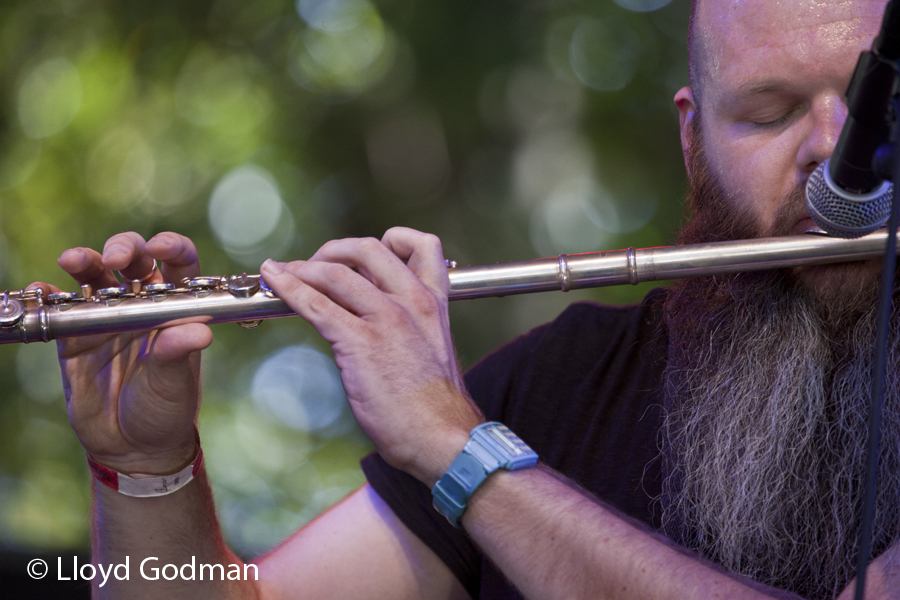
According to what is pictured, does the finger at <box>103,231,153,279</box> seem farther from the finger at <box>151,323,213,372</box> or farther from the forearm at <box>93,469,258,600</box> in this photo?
the forearm at <box>93,469,258,600</box>

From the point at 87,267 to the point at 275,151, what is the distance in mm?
1487

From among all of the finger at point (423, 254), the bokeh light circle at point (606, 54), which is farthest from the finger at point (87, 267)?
the bokeh light circle at point (606, 54)

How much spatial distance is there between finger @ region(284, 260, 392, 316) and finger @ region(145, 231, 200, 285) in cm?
29

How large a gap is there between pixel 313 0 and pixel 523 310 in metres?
1.34

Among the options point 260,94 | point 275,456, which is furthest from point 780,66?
point 275,456

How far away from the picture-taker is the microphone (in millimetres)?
795

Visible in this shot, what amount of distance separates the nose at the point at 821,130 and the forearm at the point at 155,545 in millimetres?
1268

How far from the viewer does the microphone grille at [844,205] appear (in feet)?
3.24

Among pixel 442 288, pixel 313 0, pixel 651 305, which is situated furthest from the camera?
pixel 313 0

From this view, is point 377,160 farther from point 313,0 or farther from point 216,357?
point 216,357

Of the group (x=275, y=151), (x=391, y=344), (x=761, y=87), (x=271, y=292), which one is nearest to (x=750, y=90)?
(x=761, y=87)

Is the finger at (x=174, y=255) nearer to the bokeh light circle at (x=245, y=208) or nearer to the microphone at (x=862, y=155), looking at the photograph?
the microphone at (x=862, y=155)

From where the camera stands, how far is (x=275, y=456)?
9.05 feet

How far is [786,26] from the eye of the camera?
4.66 ft
